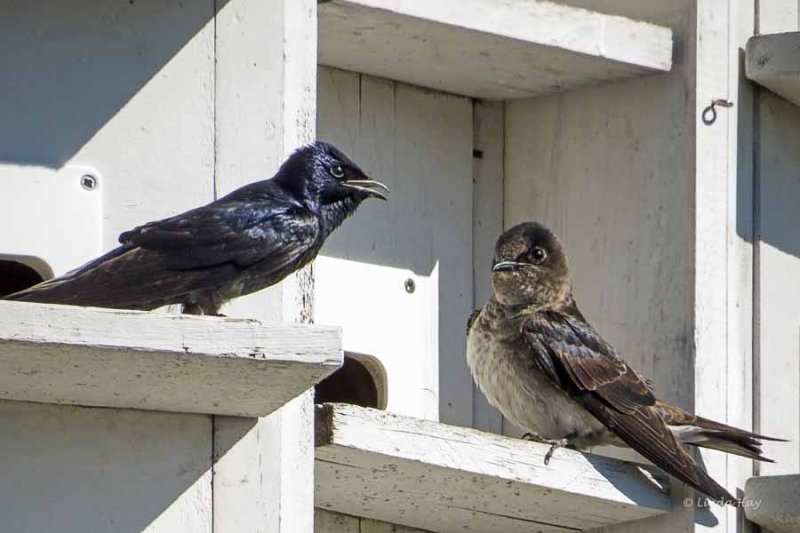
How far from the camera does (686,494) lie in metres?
3.45

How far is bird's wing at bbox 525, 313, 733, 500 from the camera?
3422mm

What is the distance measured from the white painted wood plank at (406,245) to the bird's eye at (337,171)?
477 millimetres

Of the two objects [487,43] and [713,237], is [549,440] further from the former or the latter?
[487,43]

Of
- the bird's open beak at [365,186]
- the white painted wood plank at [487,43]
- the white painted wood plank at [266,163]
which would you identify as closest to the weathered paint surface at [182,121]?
the white painted wood plank at [266,163]

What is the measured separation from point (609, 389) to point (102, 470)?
3.47 feet

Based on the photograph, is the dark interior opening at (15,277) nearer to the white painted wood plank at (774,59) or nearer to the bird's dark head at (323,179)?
the bird's dark head at (323,179)

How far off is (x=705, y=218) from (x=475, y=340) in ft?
1.40

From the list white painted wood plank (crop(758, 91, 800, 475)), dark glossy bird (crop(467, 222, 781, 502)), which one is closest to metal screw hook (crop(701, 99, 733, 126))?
white painted wood plank (crop(758, 91, 800, 475))

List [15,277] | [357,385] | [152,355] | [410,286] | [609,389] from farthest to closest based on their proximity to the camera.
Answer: [357,385] < [15,277] < [410,286] < [609,389] < [152,355]

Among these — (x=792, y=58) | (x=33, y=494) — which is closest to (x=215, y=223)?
(x=33, y=494)

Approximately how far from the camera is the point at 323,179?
3090 mm

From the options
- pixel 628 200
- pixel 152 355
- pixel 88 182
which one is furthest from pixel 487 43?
pixel 152 355

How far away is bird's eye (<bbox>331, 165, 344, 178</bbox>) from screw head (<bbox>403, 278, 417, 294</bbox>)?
0.62 meters

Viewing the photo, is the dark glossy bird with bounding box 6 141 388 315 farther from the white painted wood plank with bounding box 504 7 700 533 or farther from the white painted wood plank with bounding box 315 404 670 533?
the white painted wood plank with bounding box 504 7 700 533
